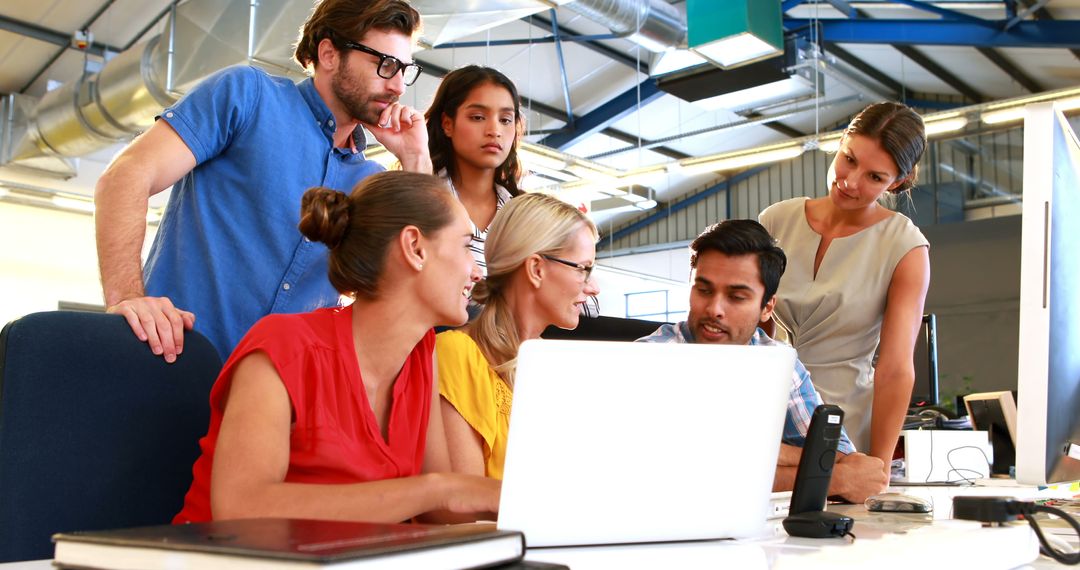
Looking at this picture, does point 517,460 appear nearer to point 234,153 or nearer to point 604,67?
point 234,153

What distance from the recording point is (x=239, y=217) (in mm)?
1851

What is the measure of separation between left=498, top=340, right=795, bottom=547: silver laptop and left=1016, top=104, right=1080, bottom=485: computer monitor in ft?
0.84

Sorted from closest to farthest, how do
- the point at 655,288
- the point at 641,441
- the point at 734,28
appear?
the point at 641,441
the point at 734,28
the point at 655,288

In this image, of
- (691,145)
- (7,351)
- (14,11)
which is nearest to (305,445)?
(7,351)

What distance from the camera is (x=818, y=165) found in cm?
1423

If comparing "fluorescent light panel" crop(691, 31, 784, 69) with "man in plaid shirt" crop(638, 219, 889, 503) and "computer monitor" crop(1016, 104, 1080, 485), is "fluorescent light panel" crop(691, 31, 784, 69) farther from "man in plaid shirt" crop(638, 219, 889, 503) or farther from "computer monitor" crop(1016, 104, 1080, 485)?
"computer monitor" crop(1016, 104, 1080, 485)

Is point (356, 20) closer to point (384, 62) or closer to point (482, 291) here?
point (384, 62)

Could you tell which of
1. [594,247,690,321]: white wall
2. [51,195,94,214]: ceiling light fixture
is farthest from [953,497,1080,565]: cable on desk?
→ [594,247,690,321]: white wall

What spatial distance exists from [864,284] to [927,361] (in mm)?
1283

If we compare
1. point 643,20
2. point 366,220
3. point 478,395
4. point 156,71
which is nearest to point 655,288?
point 643,20

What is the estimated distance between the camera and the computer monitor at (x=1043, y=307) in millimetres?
1032

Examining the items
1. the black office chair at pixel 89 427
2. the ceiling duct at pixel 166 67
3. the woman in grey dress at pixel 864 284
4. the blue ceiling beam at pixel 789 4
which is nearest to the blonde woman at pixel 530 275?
the black office chair at pixel 89 427

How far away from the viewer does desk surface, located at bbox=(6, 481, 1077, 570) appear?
0.90 metres

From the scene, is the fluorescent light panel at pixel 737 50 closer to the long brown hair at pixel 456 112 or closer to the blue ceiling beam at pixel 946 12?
the blue ceiling beam at pixel 946 12
